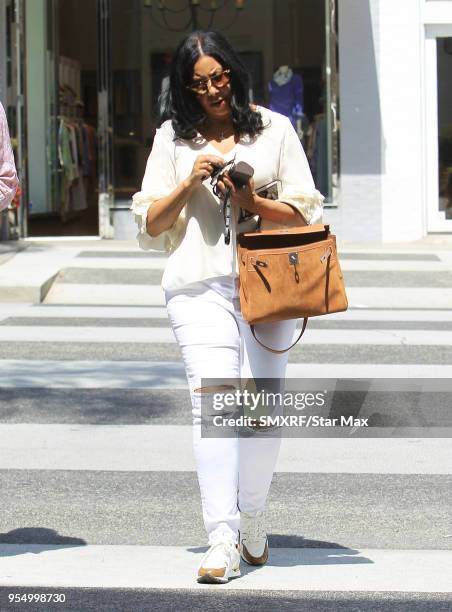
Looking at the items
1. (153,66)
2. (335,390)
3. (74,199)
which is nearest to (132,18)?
(153,66)

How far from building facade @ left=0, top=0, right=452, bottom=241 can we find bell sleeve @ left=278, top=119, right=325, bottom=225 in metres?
12.9

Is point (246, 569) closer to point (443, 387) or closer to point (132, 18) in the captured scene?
point (443, 387)

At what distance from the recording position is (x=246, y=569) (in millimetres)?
4758

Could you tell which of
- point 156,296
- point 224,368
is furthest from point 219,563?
point 156,296

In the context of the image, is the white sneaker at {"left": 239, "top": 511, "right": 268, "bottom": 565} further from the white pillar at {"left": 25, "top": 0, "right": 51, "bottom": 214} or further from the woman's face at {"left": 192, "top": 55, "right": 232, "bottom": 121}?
the white pillar at {"left": 25, "top": 0, "right": 51, "bottom": 214}

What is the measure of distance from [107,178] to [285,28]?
3.05 meters

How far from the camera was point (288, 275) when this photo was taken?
15.2ft

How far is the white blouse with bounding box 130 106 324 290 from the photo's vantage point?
4.69m

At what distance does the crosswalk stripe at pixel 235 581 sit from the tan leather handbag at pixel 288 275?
786mm

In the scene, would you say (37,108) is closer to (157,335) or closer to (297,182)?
(157,335)

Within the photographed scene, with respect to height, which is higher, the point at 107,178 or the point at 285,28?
the point at 285,28

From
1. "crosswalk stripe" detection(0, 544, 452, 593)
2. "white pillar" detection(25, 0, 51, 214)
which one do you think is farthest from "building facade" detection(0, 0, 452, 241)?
"crosswalk stripe" detection(0, 544, 452, 593)

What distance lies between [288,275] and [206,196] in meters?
0.40

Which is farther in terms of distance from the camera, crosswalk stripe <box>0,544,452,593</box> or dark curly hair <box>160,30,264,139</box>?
dark curly hair <box>160,30,264,139</box>
